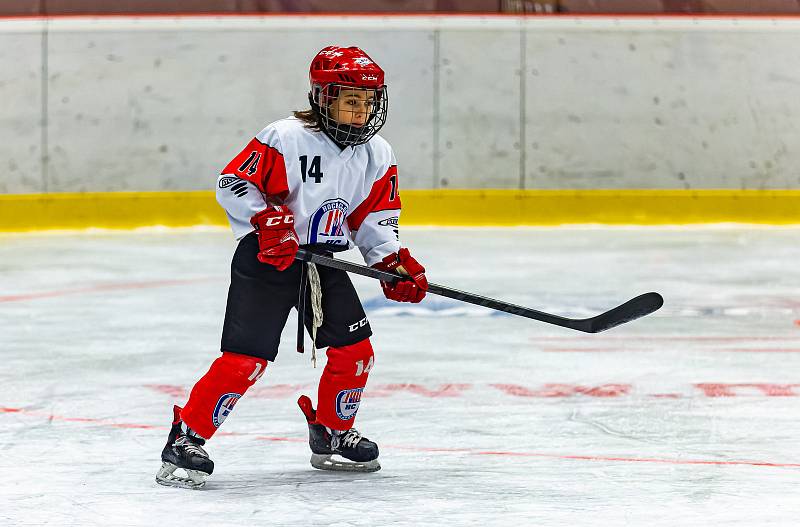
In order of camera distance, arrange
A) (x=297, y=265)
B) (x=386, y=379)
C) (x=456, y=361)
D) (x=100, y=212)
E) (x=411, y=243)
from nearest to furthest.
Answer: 1. (x=297, y=265)
2. (x=386, y=379)
3. (x=456, y=361)
4. (x=411, y=243)
5. (x=100, y=212)

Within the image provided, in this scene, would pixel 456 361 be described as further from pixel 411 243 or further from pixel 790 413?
pixel 411 243

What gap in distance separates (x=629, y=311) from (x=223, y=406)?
1.05 meters

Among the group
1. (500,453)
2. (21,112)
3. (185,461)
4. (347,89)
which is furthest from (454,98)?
(185,461)

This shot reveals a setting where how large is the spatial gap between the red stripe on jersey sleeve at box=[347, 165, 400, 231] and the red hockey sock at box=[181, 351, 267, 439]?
1.41ft

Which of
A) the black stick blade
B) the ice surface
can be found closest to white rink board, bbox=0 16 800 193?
the ice surface

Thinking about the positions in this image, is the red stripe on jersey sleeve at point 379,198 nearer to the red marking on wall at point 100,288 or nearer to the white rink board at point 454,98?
the red marking on wall at point 100,288

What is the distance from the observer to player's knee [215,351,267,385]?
11.2 ft

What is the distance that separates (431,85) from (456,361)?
4936mm

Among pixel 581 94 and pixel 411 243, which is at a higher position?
pixel 581 94

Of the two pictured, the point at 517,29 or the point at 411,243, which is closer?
the point at 411,243

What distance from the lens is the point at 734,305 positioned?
21.7 ft

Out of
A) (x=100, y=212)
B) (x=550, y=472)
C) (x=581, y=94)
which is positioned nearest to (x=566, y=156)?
(x=581, y=94)

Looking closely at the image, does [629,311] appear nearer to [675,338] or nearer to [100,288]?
[675,338]

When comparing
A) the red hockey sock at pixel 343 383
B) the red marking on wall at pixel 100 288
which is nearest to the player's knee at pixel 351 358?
the red hockey sock at pixel 343 383
